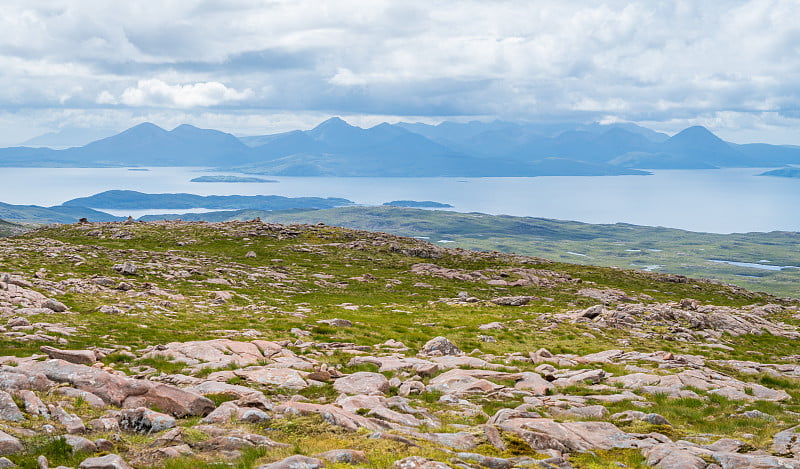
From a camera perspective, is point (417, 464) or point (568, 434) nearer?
point (417, 464)

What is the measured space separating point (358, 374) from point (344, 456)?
461 inches

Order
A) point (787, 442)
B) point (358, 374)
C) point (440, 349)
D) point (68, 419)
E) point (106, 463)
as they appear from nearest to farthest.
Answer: point (106, 463) < point (68, 419) < point (787, 442) < point (358, 374) < point (440, 349)

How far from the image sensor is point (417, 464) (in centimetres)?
1371

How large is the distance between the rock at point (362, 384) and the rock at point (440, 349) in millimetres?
8314

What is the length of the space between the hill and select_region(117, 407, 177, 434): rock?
5cm

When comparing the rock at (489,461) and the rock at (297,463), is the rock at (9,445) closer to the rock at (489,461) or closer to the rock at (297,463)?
the rock at (297,463)

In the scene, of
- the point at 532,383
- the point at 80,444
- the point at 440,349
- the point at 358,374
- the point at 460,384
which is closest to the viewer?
the point at 80,444

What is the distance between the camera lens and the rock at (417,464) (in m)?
13.5

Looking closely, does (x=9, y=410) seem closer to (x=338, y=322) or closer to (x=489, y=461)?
(x=489, y=461)

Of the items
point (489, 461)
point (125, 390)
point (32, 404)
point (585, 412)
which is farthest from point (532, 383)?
point (32, 404)

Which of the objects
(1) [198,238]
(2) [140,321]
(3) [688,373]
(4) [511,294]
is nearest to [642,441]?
(3) [688,373]

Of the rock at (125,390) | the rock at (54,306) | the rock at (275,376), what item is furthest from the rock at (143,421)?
the rock at (54,306)

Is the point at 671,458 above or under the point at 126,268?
under

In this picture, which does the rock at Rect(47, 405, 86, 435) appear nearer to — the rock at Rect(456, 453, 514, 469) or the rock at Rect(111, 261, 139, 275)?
the rock at Rect(456, 453, 514, 469)
